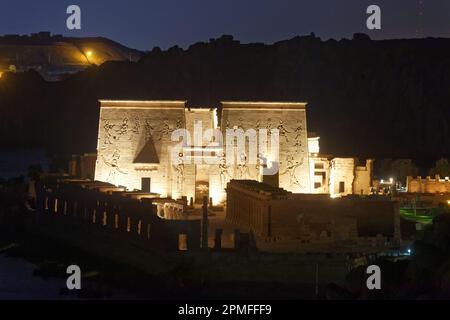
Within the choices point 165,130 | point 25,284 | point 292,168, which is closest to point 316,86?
point 292,168

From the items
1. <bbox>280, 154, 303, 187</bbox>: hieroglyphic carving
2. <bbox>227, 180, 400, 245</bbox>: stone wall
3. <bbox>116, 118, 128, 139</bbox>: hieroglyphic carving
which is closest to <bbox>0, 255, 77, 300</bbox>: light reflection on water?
<bbox>227, 180, 400, 245</bbox>: stone wall

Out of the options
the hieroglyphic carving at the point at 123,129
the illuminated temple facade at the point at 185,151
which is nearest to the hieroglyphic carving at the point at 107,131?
the illuminated temple facade at the point at 185,151

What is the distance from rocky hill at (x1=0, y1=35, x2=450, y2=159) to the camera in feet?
409

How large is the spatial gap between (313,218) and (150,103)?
487 inches

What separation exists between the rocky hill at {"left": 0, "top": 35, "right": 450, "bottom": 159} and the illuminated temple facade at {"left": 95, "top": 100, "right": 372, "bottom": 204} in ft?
232

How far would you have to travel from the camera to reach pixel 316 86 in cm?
13325

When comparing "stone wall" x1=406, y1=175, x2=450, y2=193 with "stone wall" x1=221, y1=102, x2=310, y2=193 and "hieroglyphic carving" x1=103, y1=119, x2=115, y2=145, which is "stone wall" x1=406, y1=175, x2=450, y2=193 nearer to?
"stone wall" x1=221, y1=102, x2=310, y2=193

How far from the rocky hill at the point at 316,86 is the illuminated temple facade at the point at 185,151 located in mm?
70695

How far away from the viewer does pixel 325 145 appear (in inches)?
4599

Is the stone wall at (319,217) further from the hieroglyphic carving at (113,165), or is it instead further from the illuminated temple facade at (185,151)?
the hieroglyphic carving at (113,165)

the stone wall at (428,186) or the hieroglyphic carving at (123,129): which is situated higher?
the hieroglyphic carving at (123,129)

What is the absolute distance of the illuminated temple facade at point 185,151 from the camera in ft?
144

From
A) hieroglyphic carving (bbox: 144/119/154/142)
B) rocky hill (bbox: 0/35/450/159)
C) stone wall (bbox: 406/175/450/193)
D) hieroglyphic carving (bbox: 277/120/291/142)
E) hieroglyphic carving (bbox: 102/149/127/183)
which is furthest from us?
rocky hill (bbox: 0/35/450/159)

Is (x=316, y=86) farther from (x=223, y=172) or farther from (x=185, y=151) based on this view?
(x=185, y=151)
